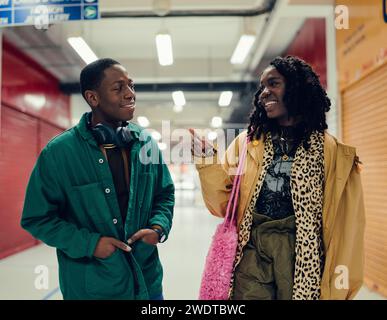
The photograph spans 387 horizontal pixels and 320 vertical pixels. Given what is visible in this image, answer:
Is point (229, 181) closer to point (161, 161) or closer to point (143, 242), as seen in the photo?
point (161, 161)

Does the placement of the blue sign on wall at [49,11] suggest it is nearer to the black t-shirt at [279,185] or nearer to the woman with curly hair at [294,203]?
the woman with curly hair at [294,203]

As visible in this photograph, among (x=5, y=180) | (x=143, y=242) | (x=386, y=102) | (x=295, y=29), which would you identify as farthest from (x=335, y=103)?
(x=5, y=180)

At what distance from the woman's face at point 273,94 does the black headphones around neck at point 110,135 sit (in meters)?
0.54

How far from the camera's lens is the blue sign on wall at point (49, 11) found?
3.26 meters

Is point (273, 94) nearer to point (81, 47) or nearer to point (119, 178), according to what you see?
point (119, 178)

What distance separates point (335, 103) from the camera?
457cm

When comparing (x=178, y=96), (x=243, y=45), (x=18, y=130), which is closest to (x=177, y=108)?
(x=178, y=96)

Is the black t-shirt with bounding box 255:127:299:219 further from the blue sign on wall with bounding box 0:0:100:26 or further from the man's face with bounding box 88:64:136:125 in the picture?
the blue sign on wall with bounding box 0:0:100:26

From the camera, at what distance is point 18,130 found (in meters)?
6.21

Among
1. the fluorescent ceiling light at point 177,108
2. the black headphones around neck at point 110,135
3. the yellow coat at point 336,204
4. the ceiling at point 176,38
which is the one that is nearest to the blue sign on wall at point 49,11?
the ceiling at point 176,38

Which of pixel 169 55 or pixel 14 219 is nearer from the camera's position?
pixel 169 55

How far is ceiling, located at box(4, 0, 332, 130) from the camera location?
4.93m

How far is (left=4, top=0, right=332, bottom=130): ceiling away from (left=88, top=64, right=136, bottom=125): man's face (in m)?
3.53

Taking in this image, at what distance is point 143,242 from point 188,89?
6.80 m
